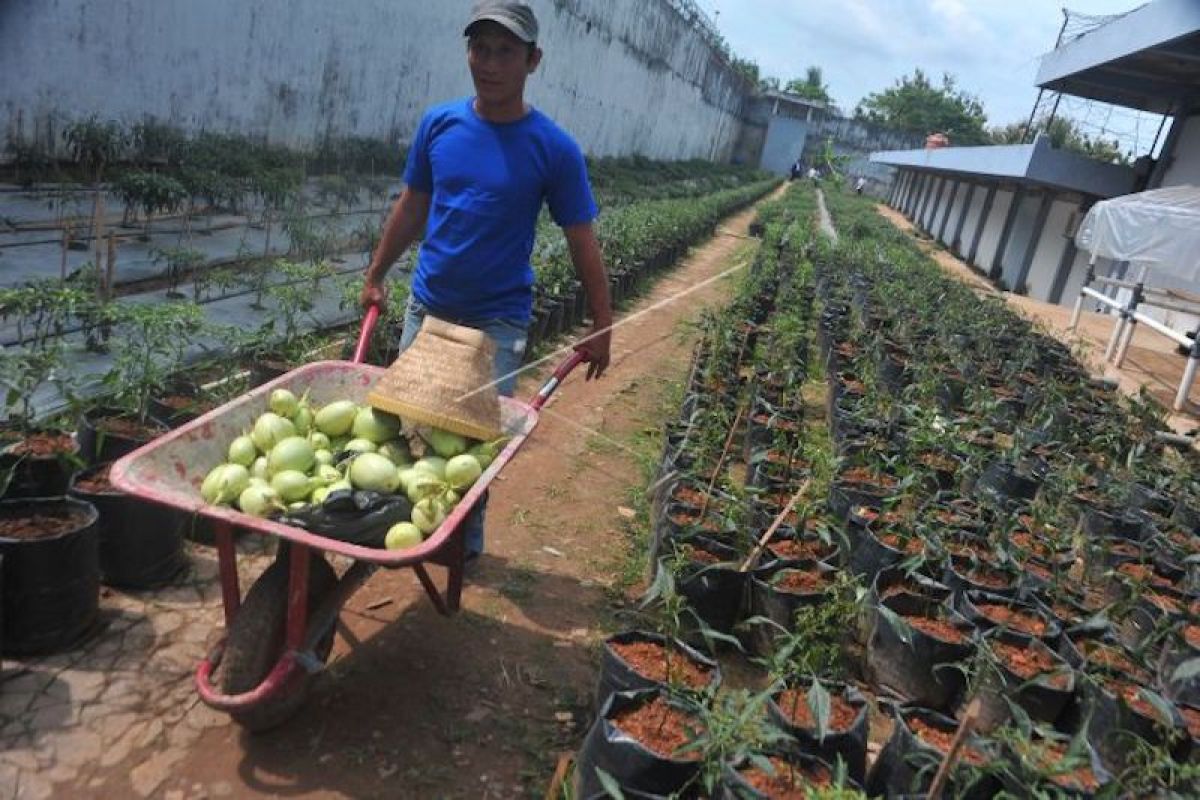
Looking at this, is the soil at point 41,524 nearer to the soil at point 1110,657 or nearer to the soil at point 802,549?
the soil at point 802,549

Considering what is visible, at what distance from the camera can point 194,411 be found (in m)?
3.89

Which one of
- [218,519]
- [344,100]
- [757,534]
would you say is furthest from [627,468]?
[344,100]

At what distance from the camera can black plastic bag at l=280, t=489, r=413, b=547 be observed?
2324mm

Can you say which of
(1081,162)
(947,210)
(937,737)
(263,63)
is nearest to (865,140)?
(947,210)

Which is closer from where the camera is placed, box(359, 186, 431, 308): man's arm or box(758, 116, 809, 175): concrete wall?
box(359, 186, 431, 308): man's arm

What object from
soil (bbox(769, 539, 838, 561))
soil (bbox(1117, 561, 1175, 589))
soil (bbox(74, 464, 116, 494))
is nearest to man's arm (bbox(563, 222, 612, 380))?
soil (bbox(769, 539, 838, 561))

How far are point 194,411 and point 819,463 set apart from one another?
351cm

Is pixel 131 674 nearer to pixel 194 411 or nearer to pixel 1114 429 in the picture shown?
pixel 194 411

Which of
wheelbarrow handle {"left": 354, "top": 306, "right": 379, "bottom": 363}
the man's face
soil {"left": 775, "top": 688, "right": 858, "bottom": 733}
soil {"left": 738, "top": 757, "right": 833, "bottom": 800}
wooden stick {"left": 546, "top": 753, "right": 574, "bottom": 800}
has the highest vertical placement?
the man's face

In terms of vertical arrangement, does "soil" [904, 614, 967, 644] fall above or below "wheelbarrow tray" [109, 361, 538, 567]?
below

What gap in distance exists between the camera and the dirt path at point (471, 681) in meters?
2.62

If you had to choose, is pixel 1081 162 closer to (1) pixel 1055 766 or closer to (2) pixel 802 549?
(2) pixel 802 549

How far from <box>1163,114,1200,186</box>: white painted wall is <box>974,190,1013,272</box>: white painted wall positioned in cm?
604

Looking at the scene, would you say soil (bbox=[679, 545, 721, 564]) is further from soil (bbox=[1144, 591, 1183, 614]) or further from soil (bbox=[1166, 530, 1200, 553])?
soil (bbox=[1166, 530, 1200, 553])
